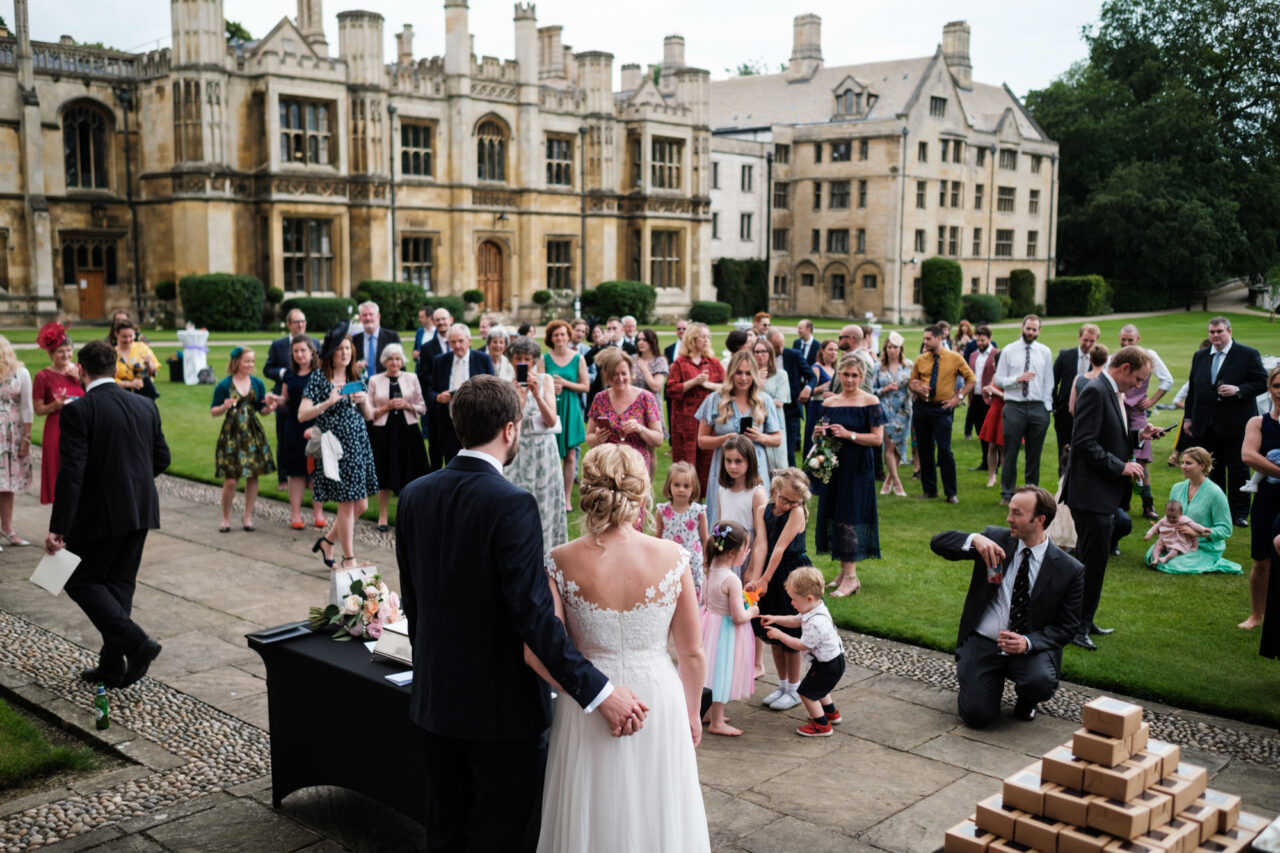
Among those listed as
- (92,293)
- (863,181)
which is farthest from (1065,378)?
(863,181)

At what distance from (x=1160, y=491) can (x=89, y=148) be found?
35.4 m

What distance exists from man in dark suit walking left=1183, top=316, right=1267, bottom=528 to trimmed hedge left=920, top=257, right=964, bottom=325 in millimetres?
42316

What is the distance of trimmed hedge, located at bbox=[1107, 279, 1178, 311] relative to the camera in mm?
61062

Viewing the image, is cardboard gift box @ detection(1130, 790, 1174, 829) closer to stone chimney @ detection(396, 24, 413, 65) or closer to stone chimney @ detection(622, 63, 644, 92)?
stone chimney @ detection(396, 24, 413, 65)

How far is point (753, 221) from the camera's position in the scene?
54594 mm

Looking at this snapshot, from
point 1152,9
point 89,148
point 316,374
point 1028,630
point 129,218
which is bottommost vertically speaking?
point 1028,630

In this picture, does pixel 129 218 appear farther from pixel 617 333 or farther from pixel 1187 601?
pixel 1187 601

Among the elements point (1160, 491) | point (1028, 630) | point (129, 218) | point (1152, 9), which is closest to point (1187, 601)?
point (1028, 630)

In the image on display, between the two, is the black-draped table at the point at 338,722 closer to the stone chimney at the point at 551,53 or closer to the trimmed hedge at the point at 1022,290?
the stone chimney at the point at 551,53

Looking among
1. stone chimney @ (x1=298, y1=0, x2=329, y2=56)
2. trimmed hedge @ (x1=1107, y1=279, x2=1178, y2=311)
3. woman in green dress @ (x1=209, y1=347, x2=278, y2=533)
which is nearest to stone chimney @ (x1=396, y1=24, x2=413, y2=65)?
stone chimney @ (x1=298, y1=0, x2=329, y2=56)

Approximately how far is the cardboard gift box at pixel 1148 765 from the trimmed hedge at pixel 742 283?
160ft

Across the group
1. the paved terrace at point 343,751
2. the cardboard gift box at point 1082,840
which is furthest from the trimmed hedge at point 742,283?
the cardboard gift box at point 1082,840

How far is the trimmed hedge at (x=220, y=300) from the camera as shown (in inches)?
1318

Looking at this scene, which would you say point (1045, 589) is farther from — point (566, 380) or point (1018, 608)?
point (566, 380)
